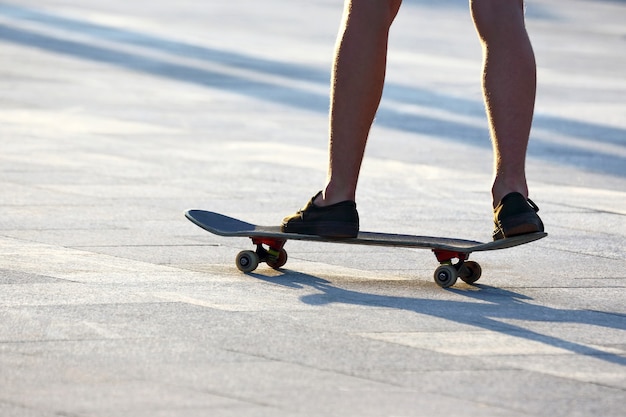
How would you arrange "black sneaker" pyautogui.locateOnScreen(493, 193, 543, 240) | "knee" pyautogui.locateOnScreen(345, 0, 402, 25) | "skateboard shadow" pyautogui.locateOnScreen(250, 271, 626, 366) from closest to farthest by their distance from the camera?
"skateboard shadow" pyautogui.locateOnScreen(250, 271, 626, 366) < "black sneaker" pyautogui.locateOnScreen(493, 193, 543, 240) < "knee" pyautogui.locateOnScreen(345, 0, 402, 25)

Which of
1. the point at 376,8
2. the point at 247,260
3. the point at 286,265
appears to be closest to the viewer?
the point at 376,8

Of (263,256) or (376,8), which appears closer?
(376,8)

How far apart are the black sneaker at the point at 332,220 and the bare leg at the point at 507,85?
1.46 ft

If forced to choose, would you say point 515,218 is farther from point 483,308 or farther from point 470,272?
point 483,308

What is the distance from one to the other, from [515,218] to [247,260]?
33.7 inches

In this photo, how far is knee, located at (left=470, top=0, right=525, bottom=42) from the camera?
4.82m

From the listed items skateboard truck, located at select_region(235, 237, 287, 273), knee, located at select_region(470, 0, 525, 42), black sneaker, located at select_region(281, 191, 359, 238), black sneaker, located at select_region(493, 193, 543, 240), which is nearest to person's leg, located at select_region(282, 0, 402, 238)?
black sneaker, located at select_region(281, 191, 359, 238)

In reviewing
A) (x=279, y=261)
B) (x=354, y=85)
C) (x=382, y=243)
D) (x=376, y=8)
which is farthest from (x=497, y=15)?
(x=279, y=261)

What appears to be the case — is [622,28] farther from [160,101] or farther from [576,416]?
[576,416]

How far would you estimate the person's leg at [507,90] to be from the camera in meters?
4.83

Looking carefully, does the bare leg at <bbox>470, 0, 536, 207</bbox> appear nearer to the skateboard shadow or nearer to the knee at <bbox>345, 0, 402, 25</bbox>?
the knee at <bbox>345, 0, 402, 25</bbox>

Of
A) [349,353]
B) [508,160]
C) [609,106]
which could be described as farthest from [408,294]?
[609,106]

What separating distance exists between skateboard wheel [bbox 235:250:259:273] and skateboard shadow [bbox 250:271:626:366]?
122mm

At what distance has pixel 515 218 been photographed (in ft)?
15.7
